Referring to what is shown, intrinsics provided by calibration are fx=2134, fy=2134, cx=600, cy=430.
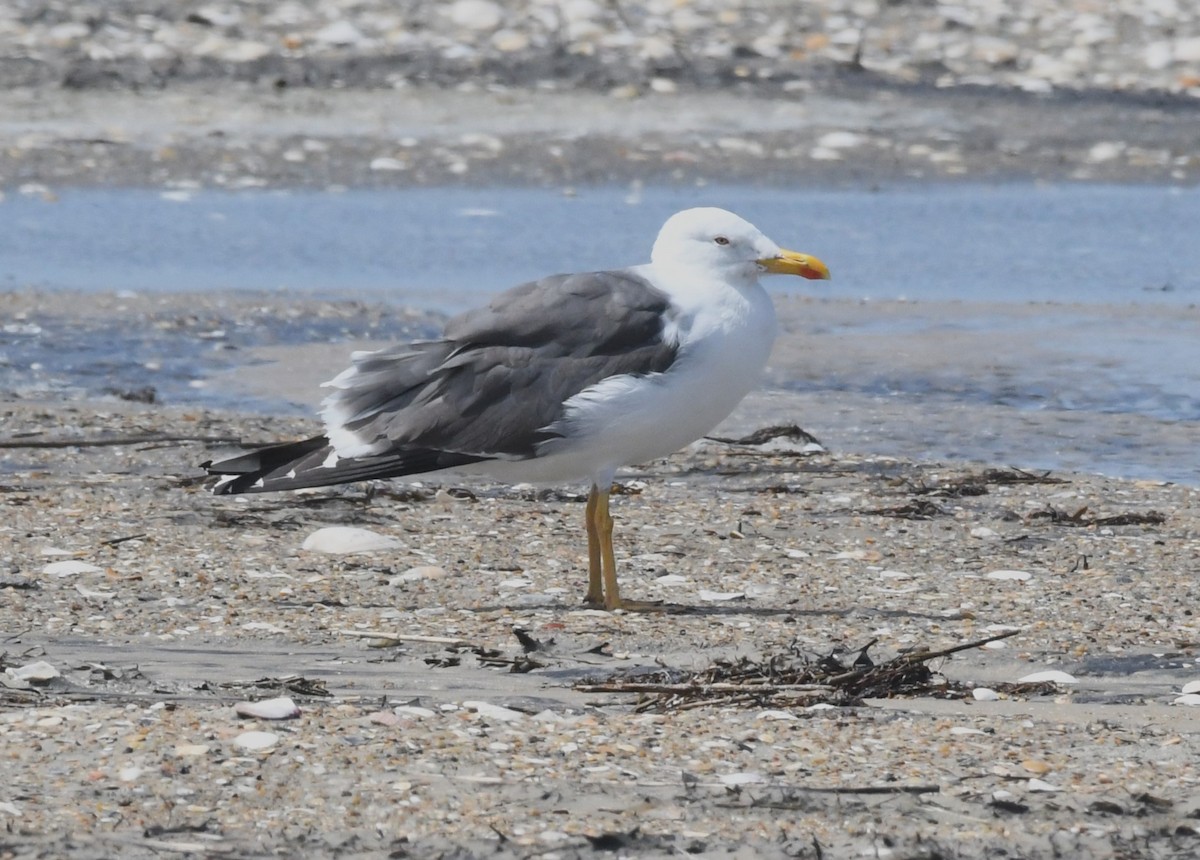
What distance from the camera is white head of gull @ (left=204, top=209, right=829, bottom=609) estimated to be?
529 cm

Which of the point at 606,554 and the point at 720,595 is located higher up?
the point at 606,554

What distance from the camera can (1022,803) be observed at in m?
3.64

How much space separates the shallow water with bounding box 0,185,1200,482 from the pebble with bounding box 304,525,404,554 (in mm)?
2387

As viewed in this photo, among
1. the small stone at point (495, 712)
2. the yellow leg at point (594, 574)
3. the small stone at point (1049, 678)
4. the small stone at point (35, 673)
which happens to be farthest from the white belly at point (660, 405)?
the small stone at point (35, 673)

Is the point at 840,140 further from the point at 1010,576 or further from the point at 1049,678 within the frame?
the point at 1049,678

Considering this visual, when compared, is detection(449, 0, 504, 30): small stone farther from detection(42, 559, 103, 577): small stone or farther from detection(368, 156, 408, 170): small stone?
detection(42, 559, 103, 577): small stone

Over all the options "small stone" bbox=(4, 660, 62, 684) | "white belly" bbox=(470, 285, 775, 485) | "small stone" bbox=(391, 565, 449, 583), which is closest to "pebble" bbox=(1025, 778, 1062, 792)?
"white belly" bbox=(470, 285, 775, 485)

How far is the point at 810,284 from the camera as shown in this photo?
35.5 ft

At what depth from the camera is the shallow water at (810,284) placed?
8.70 metres

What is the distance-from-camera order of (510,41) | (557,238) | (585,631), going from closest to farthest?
1. (585,631)
2. (557,238)
3. (510,41)

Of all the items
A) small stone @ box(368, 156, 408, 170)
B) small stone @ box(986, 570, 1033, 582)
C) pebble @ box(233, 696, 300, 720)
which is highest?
small stone @ box(368, 156, 408, 170)

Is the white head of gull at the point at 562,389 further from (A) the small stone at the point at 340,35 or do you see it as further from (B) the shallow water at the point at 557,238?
(A) the small stone at the point at 340,35

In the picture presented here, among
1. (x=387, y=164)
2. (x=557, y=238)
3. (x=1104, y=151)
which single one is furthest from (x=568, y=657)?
(x=1104, y=151)

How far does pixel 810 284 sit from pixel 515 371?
562 cm
